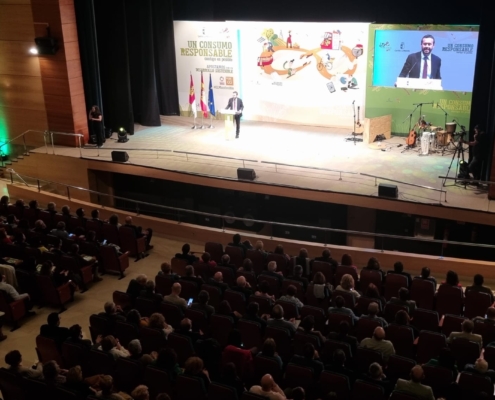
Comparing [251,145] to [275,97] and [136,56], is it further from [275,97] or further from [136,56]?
[136,56]

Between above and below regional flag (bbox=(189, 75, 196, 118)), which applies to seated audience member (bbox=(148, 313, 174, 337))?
below

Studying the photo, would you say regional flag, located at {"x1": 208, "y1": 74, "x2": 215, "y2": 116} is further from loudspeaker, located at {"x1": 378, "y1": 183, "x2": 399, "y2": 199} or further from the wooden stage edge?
loudspeaker, located at {"x1": 378, "y1": 183, "x2": 399, "y2": 199}

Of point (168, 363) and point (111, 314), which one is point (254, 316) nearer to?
point (168, 363)

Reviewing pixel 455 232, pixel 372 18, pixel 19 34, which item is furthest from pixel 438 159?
pixel 19 34

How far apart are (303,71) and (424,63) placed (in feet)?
13.3

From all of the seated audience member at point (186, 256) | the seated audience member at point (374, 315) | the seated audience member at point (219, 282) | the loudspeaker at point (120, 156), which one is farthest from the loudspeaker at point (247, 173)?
the seated audience member at point (374, 315)

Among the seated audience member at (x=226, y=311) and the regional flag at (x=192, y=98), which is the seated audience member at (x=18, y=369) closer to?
the seated audience member at (x=226, y=311)

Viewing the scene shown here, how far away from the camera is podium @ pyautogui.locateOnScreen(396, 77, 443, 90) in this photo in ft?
54.6

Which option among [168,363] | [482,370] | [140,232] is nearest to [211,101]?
[140,232]

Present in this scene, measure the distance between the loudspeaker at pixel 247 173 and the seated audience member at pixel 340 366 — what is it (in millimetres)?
8412

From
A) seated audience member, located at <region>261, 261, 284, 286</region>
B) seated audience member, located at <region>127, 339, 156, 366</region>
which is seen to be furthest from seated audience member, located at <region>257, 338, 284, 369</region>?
seated audience member, located at <region>261, 261, 284, 286</region>

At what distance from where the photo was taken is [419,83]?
16953 mm

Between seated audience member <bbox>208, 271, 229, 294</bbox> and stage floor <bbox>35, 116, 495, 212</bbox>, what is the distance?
5.35m

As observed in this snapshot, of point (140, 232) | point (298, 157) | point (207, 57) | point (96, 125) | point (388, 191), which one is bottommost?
point (140, 232)
